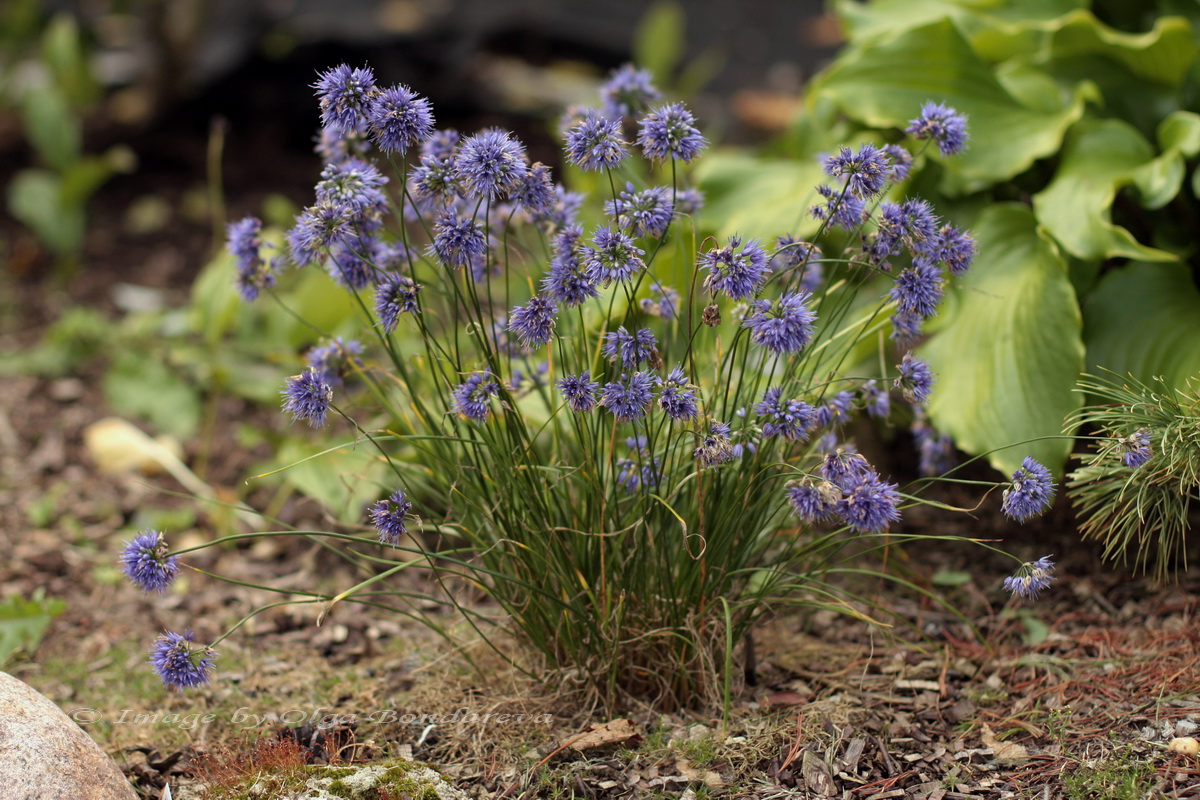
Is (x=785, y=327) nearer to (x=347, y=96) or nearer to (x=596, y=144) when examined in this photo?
(x=596, y=144)

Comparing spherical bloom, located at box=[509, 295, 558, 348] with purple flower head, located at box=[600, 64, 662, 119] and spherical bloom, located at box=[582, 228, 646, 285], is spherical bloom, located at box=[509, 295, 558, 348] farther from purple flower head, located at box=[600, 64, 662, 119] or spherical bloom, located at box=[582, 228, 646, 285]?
purple flower head, located at box=[600, 64, 662, 119]

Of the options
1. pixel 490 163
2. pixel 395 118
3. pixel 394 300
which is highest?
pixel 395 118

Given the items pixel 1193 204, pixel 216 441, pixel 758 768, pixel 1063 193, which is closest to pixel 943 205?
pixel 1063 193

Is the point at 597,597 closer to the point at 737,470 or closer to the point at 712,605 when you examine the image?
the point at 712,605

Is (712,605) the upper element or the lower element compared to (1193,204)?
lower

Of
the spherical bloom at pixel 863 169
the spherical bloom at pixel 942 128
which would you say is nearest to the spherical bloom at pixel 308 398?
the spherical bloom at pixel 863 169

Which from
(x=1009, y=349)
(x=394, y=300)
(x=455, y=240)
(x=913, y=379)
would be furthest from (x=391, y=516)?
(x=1009, y=349)

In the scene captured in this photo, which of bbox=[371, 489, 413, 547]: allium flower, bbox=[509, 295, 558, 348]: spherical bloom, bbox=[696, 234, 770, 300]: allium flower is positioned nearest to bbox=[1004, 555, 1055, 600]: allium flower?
bbox=[696, 234, 770, 300]: allium flower
